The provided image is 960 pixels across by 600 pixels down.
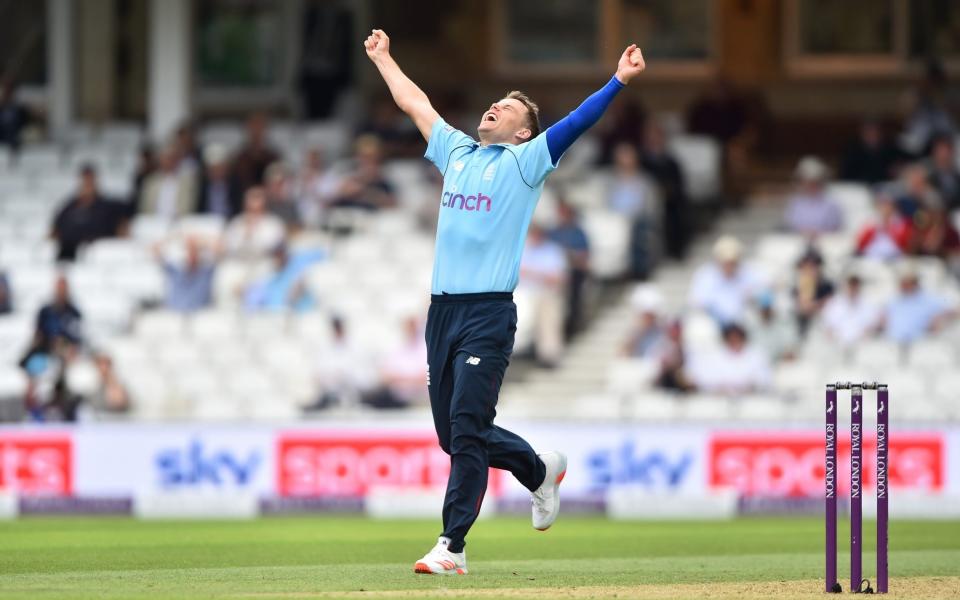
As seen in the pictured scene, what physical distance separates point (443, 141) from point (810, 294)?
28.0 ft

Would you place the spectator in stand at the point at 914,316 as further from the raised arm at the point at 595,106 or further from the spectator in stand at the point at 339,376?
the raised arm at the point at 595,106

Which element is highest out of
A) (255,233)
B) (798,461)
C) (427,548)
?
(255,233)

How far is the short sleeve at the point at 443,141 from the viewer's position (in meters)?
7.85

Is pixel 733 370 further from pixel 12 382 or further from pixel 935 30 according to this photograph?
pixel 935 30

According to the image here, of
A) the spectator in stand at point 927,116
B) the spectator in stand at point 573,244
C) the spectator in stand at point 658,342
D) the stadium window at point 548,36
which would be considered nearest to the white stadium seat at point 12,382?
the spectator in stand at point 573,244

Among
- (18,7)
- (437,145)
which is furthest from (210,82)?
(437,145)

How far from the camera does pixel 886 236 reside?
16516 mm

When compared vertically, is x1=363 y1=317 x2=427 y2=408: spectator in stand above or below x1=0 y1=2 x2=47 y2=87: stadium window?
below

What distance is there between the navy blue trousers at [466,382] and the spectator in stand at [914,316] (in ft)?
28.0

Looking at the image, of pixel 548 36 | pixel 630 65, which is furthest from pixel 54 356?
pixel 630 65

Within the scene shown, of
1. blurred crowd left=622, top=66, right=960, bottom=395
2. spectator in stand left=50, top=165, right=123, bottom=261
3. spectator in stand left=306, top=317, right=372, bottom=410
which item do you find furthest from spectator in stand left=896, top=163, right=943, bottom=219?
spectator in stand left=50, top=165, right=123, bottom=261

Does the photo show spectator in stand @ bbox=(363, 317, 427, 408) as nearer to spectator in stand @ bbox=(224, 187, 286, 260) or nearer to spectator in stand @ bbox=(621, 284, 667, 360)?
spectator in stand @ bbox=(621, 284, 667, 360)

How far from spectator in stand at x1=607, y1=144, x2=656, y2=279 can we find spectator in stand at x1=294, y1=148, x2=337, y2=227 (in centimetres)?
272

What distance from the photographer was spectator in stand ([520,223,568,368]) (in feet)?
54.1
